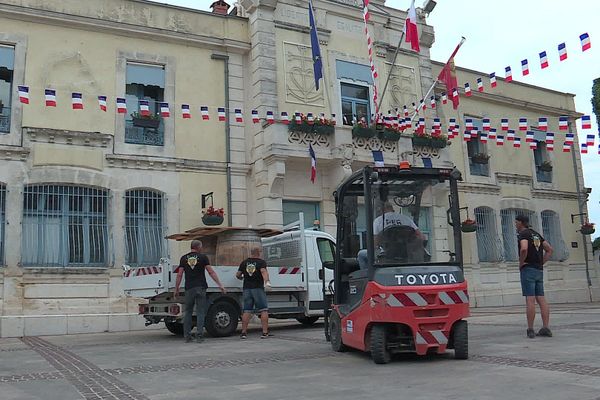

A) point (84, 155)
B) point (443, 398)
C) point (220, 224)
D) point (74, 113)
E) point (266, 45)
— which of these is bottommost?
point (443, 398)

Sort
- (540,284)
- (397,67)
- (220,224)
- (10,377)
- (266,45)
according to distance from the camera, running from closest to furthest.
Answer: (10,377), (540,284), (220,224), (266,45), (397,67)

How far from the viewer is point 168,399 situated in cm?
530

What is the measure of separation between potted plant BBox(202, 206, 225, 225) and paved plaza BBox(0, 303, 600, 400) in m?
5.85

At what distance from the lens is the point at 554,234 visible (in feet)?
78.4

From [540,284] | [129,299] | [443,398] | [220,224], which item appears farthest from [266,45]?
[443,398]

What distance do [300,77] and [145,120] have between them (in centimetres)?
482

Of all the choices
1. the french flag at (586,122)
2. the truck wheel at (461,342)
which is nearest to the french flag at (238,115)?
the french flag at (586,122)

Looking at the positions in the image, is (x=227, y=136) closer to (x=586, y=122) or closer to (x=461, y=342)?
(x=586, y=122)

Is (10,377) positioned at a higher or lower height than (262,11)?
lower

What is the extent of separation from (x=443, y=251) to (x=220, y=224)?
925 centimetres

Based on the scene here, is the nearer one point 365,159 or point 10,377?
point 10,377

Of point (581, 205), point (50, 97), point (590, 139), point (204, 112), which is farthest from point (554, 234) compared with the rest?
point (50, 97)

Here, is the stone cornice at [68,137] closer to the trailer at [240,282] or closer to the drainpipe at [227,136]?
the drainpipe at [227,136]

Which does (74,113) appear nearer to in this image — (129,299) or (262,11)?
(129,299)
